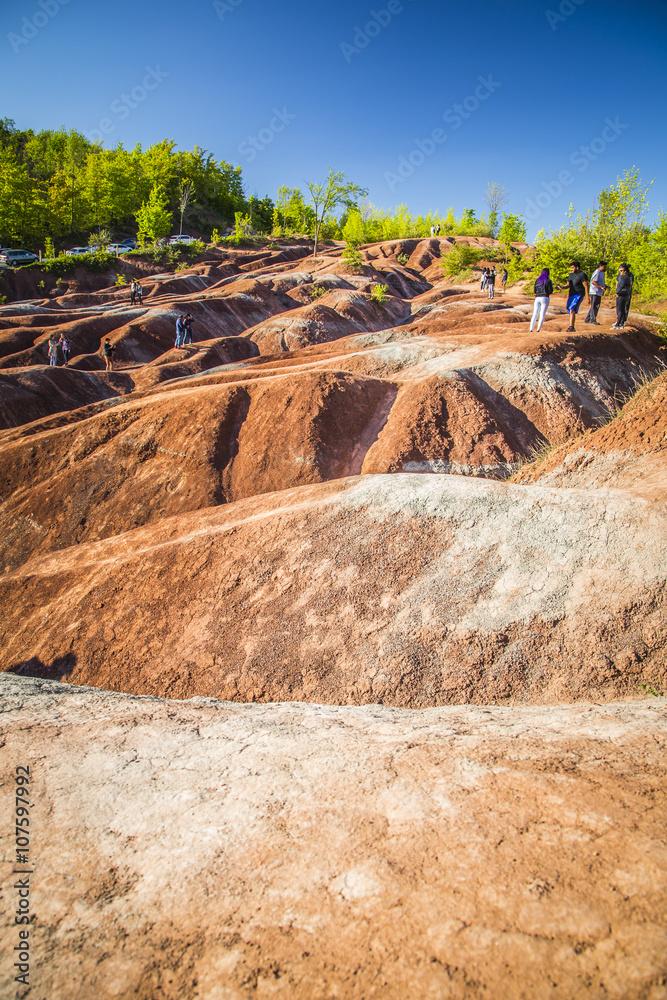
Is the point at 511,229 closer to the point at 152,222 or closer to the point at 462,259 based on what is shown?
the point at 462,259

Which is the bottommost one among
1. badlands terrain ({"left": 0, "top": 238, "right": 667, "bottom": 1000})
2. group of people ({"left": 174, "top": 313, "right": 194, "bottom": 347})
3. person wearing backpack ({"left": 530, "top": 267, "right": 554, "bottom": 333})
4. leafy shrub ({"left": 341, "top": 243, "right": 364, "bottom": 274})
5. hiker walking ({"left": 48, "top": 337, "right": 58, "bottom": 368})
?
badlands terrain ({"left": 0, "top": 238, "right": 667, "bottom": 1000})

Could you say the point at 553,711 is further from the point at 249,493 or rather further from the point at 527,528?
the point at 249,493

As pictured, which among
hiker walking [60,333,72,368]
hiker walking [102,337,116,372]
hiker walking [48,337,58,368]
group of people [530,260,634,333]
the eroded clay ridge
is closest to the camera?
the eroded clay ridge

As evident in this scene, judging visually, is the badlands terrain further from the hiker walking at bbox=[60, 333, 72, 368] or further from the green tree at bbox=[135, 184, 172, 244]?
the green tree at bbox=[135, 184, 172, 244]

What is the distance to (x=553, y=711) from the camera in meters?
5.14

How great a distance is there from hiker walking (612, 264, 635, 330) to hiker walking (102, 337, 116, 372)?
1029 inches

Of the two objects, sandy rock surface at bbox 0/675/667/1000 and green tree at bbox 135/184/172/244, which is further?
green tree at bbox 135/184/172/244

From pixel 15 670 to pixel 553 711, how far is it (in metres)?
9.40

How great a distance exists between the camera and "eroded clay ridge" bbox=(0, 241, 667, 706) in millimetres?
6152

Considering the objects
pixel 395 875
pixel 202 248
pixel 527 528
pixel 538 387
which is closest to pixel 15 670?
pixel 395 875

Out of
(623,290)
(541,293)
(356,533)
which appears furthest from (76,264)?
(356,533)

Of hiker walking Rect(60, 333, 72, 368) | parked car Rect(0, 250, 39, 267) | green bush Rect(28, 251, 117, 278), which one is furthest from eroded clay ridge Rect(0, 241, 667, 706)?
parked car Rect(0, 250, 39, 267)

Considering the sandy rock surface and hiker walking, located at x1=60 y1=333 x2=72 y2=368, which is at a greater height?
hiker walking, located at x1=60 y1=333 x2=72 y2=368

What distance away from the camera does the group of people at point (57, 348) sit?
92.1 ft
